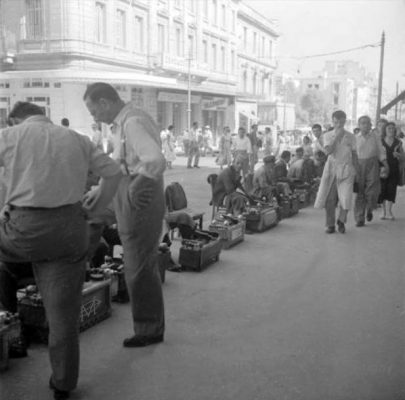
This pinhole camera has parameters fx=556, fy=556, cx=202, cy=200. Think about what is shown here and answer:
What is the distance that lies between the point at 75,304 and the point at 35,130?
0.79 m

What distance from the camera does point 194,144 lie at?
777 cm

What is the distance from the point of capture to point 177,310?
3.92 m

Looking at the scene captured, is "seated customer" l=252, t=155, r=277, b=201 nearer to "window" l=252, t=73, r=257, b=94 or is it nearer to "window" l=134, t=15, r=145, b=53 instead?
"window" l=252, t=73, r=257, b=94

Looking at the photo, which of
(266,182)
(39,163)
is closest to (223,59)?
(39,163)

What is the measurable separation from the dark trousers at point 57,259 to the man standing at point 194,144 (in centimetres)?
292

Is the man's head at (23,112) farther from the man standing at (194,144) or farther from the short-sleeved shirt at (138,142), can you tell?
the man standing at (194,144)

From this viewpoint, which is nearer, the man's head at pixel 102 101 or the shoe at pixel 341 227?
the man's head at pixel 102 101

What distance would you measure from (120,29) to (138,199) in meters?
1.39

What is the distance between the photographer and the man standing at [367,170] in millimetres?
7371

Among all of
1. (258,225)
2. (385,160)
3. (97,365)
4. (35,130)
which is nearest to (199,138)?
(258,225)

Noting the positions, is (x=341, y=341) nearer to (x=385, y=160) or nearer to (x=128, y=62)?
(x=128, y=62)

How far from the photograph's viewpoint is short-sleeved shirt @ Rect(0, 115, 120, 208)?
7.33 ft

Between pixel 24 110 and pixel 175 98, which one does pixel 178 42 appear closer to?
pixel 175 98

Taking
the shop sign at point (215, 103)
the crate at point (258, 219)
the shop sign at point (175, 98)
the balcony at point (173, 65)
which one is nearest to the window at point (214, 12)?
the balcony at point (173, 65)
